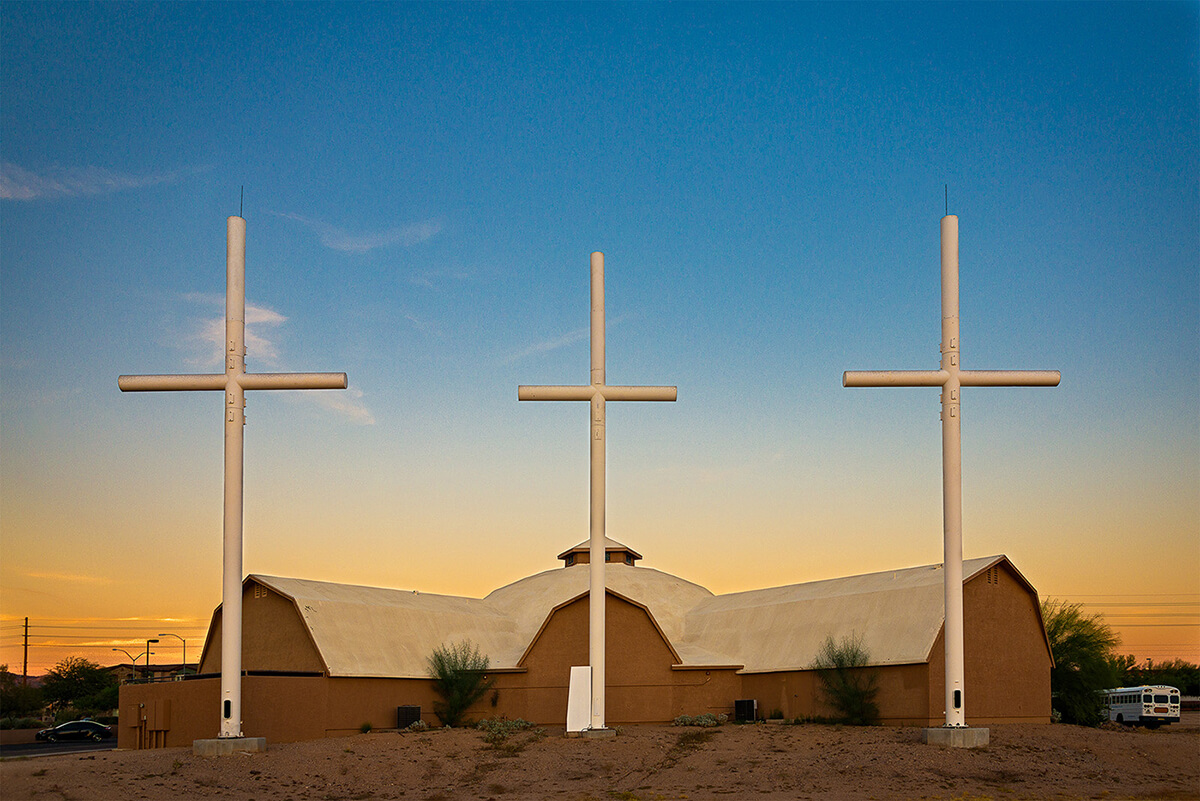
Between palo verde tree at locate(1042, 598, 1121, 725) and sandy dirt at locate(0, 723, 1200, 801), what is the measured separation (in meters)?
10.8

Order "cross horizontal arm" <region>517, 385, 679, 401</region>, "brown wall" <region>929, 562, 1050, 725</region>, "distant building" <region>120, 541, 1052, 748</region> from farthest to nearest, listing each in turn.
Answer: "brown wall" <region>929, 562, 1050, 725</region>, "distant building" <region>120, 541, 1052, 748</region>, "cross horizontal arm" <region>517, 385, 679, 401</region>

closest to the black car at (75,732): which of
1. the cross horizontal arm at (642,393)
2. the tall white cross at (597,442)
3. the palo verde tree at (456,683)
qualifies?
the palo verde tree at (456,683)

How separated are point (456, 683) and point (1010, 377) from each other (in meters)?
20.5

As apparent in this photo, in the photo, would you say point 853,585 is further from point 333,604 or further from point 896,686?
point 333,604

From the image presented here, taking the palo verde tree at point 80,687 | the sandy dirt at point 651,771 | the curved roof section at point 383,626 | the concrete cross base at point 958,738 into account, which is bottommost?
the palo verde tree at point 80,687

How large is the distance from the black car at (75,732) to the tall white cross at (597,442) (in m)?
24.7

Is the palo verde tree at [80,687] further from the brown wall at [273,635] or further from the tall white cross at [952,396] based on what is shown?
the tall white cross at [952,396]

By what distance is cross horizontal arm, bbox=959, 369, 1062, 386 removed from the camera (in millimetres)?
27719

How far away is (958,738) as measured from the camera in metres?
26.4

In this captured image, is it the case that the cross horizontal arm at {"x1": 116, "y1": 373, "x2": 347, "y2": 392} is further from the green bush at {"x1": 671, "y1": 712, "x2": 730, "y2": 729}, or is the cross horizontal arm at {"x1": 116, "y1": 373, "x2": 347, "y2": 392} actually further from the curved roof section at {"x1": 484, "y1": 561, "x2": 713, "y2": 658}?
the curved roof section at {"x1": 484, "y1": 561, "x2": 713, "y2": 658}

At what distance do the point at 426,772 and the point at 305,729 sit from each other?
9698 millimetres

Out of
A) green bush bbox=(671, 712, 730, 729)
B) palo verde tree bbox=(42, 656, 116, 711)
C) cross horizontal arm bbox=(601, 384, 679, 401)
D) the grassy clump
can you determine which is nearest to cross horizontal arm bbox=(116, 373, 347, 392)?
cross horizontal arm bbox=(601, 384, 679, 401)

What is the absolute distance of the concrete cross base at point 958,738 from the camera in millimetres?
26359

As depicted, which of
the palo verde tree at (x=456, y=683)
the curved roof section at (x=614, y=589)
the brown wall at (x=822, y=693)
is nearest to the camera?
the brown wall at (x=822, y=693)
